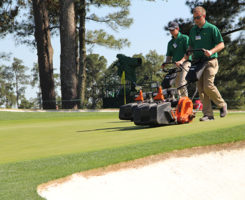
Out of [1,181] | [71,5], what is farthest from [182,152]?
[71,5]

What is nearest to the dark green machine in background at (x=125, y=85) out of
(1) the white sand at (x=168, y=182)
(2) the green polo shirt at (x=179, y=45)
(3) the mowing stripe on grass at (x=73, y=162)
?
(2) the green polo shirt at (x=179, y=45)

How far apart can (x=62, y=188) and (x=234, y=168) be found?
8.14 ft

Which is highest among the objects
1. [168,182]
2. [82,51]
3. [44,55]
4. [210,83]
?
[82,51]

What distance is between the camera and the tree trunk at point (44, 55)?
91.0 ft

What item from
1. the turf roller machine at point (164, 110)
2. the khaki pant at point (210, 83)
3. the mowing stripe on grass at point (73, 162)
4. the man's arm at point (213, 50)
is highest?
the man's arm at point (213, 50)

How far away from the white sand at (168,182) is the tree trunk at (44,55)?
2304cm

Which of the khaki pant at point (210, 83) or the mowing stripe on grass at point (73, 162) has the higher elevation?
the khaki pant at point (210, 83)

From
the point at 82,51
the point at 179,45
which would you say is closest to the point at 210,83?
the point at 179,45

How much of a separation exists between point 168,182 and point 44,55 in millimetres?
24313

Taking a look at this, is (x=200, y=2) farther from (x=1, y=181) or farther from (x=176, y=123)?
(x=1, y=181)

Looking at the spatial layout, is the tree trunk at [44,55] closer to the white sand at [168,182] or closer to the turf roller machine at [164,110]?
the turf roller machine at [164,110]

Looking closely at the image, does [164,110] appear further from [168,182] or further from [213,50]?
[168,182]

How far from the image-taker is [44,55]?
27.9 metres

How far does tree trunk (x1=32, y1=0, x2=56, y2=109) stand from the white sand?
2304 centimetres
